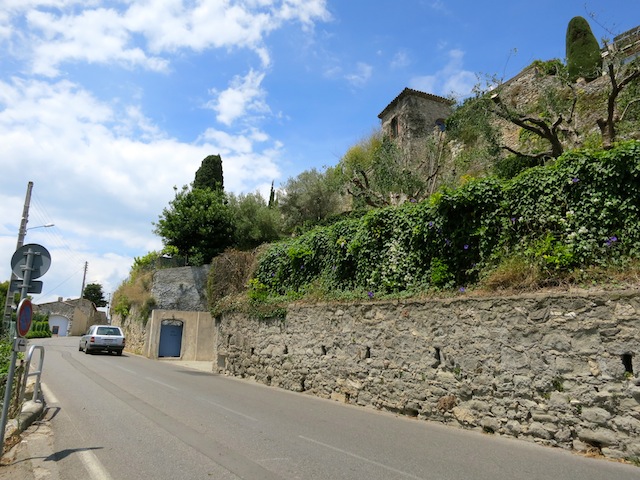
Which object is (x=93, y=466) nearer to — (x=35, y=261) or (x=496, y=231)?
(x=35, y=261)

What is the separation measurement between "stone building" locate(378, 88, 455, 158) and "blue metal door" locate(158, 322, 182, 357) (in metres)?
21.0

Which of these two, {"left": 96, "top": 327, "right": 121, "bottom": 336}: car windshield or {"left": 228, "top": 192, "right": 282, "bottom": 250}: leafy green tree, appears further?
{"left": 228, "top": 192, "right": 282, "bottom": 250}: leafy green tree

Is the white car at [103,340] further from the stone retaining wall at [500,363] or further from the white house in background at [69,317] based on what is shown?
the white house in background at [69,317]

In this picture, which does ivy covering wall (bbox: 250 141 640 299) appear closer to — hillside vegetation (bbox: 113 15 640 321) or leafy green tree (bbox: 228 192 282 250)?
hillside vegetation (bbox: 113 15 640 321)

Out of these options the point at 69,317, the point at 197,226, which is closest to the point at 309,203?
the point at 197,226

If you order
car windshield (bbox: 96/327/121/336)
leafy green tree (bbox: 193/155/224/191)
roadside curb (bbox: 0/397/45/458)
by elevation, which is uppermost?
leafy green tree (bbox: 193/155/224/191)

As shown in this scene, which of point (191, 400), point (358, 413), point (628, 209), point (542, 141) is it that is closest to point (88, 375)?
point (191, 400)

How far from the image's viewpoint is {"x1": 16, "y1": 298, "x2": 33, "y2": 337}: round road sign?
5121 mm

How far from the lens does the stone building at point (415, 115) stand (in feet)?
111

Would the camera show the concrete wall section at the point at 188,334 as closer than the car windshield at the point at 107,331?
No

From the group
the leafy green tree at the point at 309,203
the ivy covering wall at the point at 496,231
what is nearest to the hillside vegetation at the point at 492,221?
the ivy covering wall at the point at 496,231

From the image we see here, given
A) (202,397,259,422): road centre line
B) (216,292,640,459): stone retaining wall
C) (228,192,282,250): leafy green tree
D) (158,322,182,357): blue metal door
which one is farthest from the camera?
(228,192,282,250): leafy green tree

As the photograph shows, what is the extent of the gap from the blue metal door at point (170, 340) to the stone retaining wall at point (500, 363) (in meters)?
16.1

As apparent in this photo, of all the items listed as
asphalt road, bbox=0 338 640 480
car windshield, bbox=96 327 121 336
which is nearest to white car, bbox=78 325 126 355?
car windshield, bbox=96 327 121 336
